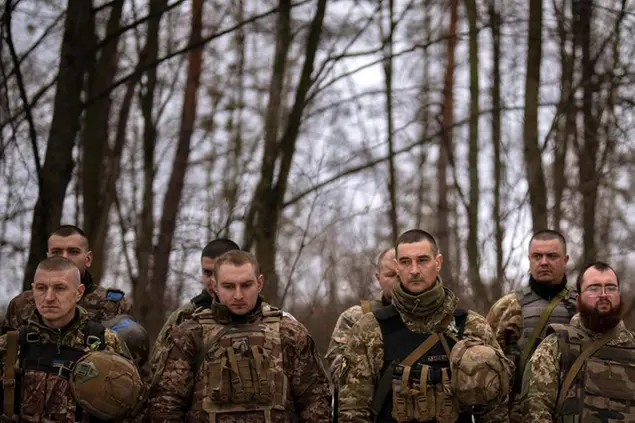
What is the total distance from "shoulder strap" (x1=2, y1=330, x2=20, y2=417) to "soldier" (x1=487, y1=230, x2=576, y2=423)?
377 centimetres

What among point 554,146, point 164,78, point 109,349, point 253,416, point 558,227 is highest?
point 164,78

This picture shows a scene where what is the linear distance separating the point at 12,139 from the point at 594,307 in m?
6.69

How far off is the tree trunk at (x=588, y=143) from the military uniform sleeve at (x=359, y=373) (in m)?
9.13

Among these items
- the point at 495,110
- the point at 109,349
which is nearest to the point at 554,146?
the point at 495,110

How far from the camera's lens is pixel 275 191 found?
12219 mm

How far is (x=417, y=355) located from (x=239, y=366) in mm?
1093

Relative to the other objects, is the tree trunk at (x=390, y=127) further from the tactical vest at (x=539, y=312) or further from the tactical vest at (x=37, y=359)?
the tactical vest at (x=37, y=359)

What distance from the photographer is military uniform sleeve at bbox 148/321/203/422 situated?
5.62 m

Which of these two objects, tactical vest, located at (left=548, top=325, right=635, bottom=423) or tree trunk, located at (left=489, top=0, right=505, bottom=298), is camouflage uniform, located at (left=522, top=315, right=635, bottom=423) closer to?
tactical vest, located at (left=548, top=325, right=635, bottom=423)

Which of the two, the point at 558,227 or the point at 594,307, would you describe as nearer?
the point at 594,307

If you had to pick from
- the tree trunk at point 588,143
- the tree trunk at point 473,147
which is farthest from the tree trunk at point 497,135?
the tree trunk at point 588,143

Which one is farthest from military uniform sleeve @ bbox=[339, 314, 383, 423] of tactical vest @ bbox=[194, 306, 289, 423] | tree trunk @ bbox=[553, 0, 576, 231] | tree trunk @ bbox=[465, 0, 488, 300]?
tree trunk @ bbox=[553, 0, 576, 231]

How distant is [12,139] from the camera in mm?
10039

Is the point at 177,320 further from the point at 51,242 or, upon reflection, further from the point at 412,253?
the point at 412,253
